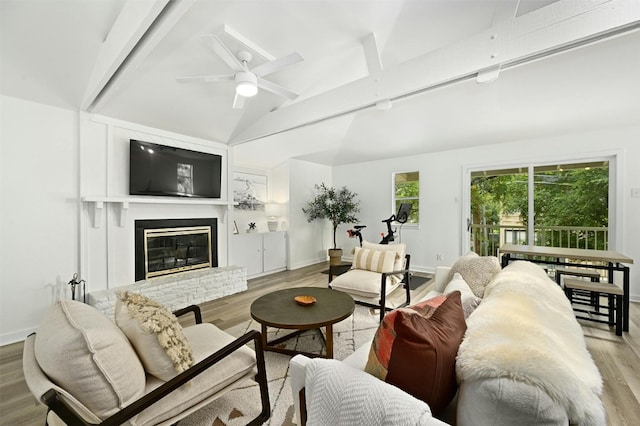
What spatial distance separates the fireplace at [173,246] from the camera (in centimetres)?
346

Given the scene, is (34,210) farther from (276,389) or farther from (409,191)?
(409,191)

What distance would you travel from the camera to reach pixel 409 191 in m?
5.57

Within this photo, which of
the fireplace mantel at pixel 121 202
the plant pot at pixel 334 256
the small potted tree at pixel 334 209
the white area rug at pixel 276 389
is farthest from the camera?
the small potted tree at pixel 334 209

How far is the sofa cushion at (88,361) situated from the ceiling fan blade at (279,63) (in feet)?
6.91

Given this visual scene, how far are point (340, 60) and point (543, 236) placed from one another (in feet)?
13.5

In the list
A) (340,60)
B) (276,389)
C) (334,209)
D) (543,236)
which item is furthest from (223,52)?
(543,236)

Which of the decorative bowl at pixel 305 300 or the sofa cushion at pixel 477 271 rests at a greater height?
the sofa cushion at pixel 477 271

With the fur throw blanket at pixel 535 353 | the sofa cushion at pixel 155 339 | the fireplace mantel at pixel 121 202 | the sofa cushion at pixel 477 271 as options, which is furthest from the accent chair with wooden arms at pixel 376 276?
the fireplace mantel at pixel 121 202

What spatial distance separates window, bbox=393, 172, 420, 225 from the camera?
17.8 feet

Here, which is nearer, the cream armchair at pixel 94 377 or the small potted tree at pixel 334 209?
the cream armchair at pixel 94 377

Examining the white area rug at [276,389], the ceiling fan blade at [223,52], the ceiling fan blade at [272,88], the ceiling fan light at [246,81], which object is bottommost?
the white area rug at [276,389]

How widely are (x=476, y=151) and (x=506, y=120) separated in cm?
80

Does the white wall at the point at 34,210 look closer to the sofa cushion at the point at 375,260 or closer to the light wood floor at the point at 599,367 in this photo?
the light wood floor at the point at 599,367

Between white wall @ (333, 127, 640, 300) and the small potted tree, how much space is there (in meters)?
0.27
